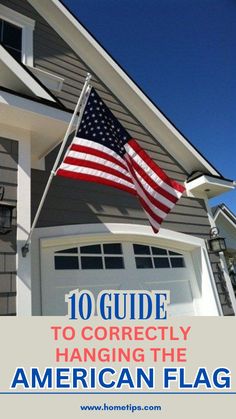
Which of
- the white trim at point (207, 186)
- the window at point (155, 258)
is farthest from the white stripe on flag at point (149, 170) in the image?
the white trim at point (207, 186)

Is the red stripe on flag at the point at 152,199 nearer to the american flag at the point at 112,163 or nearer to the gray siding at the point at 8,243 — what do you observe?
the american flag at the point at 112,163

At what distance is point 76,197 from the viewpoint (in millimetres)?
4574

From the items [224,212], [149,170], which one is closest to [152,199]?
[149,170]

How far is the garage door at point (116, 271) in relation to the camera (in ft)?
13.1

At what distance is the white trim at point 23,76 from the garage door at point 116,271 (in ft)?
6.40

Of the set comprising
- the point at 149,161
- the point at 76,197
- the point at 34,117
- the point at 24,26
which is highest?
the point at 24,26

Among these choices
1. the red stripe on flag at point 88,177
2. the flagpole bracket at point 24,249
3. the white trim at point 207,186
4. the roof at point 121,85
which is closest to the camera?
the red stripe on flag at point 88,177

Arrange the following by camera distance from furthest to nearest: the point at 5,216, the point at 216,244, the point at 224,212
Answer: the point at 224,212
the point at 216,244
the point at 5,216

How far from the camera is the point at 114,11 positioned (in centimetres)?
602

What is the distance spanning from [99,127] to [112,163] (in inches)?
15.8

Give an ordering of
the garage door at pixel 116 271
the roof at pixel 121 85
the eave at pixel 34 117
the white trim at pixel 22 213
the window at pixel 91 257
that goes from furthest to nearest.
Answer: the roof at pixel 121 85
the window at pixel 91 257
the garage door at pixel 116 271
the eave at pixel 34 117
the white trim at pixel 22 213

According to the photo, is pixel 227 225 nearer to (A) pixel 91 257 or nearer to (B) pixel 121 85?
(B) pixel 121 85

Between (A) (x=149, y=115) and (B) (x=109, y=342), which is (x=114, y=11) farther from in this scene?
(B) (x=109, y=342)

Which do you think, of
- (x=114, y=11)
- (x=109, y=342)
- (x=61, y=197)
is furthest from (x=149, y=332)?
(x=114, y=11)
